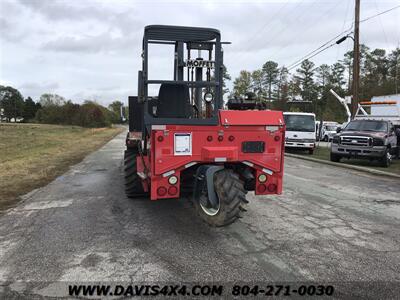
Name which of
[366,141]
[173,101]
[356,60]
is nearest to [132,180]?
[173,101]

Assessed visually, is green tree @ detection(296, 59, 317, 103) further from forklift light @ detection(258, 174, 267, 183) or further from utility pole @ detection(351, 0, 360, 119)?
forklift light @ detection(258, 174, 267, 183)

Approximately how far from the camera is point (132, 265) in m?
4.63

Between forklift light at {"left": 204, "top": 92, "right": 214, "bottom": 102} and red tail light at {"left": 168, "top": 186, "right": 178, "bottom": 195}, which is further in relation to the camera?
forklift light at {"left": 204, "top": 92, "right": 214, "bottom": 102}

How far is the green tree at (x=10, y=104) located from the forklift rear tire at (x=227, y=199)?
456ft

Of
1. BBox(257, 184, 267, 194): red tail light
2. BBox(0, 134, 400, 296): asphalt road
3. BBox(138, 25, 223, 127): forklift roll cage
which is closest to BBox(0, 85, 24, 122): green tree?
BBox(0, 134, 400, 296): asphalt road

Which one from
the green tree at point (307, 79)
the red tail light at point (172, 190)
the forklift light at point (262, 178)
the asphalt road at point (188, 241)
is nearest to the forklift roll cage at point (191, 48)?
the red tail light at point (172, 190)

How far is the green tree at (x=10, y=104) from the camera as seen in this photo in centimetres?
13188

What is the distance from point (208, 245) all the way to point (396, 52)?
70.9m

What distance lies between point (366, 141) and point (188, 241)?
12.4 meters

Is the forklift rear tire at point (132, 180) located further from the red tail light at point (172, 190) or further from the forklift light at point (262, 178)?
the forklift light at point (262, 178)

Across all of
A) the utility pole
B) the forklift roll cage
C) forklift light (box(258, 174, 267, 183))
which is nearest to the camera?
the forklift roll cage

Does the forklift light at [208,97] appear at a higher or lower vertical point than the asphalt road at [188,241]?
higher

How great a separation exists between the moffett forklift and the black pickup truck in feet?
35.6

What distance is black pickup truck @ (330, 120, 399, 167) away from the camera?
1566 centimetres
